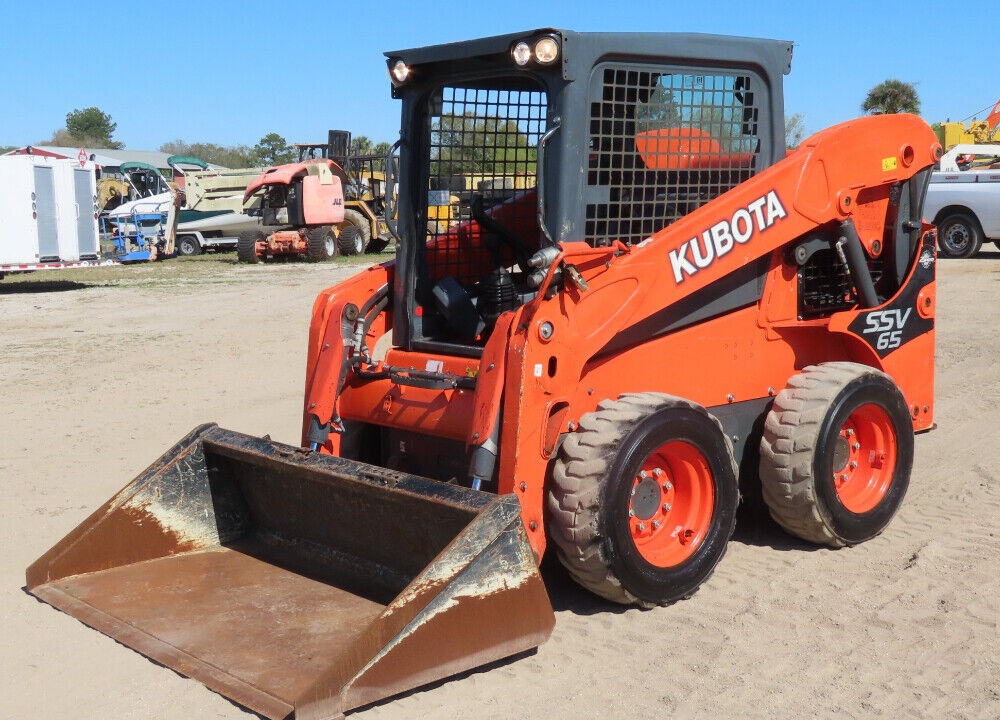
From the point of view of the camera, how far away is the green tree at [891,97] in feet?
113

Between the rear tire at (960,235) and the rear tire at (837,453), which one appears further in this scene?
the rear tire at (960,235)

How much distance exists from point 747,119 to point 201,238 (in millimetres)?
22756

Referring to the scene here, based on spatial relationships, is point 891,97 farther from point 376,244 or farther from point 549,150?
point 549,150

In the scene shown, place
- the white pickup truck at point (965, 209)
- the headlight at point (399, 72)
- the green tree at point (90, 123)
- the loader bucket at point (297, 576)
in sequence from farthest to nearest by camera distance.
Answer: the green tree at point (90, 123), the white pickup truck at point (965, 209), the headlight at point (399, 72), the loader bucket at point (297, 576)

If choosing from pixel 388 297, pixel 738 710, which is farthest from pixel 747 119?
pixel 738 710

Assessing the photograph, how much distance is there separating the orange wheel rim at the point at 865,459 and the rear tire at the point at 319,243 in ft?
60.1

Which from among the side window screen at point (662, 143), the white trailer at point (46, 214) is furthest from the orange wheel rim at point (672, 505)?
the white trailer at point (46, 214)

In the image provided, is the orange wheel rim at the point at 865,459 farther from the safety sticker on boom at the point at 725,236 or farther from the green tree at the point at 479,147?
the green tree at the point at 479,147

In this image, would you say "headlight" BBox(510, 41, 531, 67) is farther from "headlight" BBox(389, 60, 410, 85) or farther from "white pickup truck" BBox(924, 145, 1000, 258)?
"white pickup truck" BBox(924, 145, 1000, 258)

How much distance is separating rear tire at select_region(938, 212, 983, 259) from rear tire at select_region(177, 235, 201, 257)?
1659 cm

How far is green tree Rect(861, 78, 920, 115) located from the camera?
34.4 meters

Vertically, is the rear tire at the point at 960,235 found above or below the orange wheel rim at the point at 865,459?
above

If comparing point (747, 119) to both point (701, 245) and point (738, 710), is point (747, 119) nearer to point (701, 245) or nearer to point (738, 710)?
point (701, 245)

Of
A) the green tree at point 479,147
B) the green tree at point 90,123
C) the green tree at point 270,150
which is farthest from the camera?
the green tree at point 90,123
